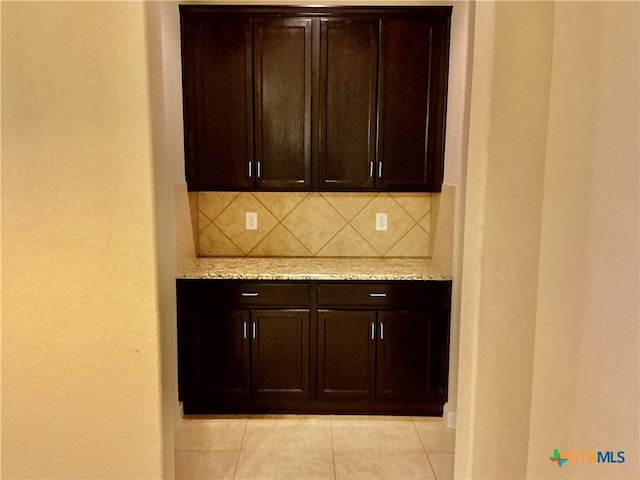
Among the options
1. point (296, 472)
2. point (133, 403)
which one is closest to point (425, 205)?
point (296, 472)

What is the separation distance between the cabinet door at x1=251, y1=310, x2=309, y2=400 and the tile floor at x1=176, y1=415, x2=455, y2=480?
18 centimetres

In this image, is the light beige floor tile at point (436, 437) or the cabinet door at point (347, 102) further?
the cabinet door at point (347, 102)

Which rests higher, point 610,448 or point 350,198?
point 350,198

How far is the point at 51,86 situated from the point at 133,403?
3.13 feet

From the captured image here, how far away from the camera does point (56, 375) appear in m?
1.57

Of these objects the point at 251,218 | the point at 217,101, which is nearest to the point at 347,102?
the point at 217,101

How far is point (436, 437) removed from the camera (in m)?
3.03

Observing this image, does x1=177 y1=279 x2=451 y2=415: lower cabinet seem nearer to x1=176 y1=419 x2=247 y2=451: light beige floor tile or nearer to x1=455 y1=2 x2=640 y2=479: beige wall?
x1=176 y1=419 x2=247 y2=451: light beige floor tile

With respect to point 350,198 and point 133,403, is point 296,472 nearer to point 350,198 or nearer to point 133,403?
point 133,403

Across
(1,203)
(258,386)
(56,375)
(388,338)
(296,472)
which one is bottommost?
(296,472)

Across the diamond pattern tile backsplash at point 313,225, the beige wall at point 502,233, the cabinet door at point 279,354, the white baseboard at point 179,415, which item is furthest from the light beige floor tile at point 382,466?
the diamond pattern tile backsplash at point 313,225

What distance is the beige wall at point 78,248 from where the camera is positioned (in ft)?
4.82

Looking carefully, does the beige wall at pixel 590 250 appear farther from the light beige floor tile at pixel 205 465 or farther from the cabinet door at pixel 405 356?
the light beige floor tile at pixel 205 465

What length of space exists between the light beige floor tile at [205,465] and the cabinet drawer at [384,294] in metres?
1.01
